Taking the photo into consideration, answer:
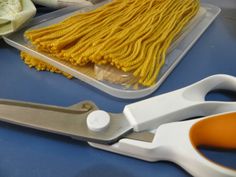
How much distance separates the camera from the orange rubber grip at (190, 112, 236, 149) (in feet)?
0.86

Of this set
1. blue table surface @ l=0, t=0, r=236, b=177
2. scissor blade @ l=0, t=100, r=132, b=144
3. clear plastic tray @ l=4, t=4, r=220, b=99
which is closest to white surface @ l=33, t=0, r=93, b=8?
clear plastic tray @ l=4, t=4, r=220, b=99

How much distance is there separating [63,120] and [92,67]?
0.35ft

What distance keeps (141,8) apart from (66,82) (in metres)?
0.18

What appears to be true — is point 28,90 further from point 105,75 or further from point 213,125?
point 213,125

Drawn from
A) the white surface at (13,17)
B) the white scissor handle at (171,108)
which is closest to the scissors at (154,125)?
the white scissor handle at (171,108)

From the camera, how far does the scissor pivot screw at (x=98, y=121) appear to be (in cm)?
28

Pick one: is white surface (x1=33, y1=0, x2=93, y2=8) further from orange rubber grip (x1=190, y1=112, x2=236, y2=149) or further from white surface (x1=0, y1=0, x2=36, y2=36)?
orange rubber grip (x1=190, y1=112, x2=236, y2=149)

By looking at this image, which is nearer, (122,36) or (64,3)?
(122,36)

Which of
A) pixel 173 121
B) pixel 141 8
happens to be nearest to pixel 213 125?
pixel 173 121

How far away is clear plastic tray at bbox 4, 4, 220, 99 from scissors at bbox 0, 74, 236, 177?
0.05 metres

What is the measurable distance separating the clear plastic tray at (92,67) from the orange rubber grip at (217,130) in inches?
3.9

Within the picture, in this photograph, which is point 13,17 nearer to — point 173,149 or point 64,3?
point 64,3

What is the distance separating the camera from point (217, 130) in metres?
0.26

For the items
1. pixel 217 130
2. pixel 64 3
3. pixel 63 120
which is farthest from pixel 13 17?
pixel 217 130
